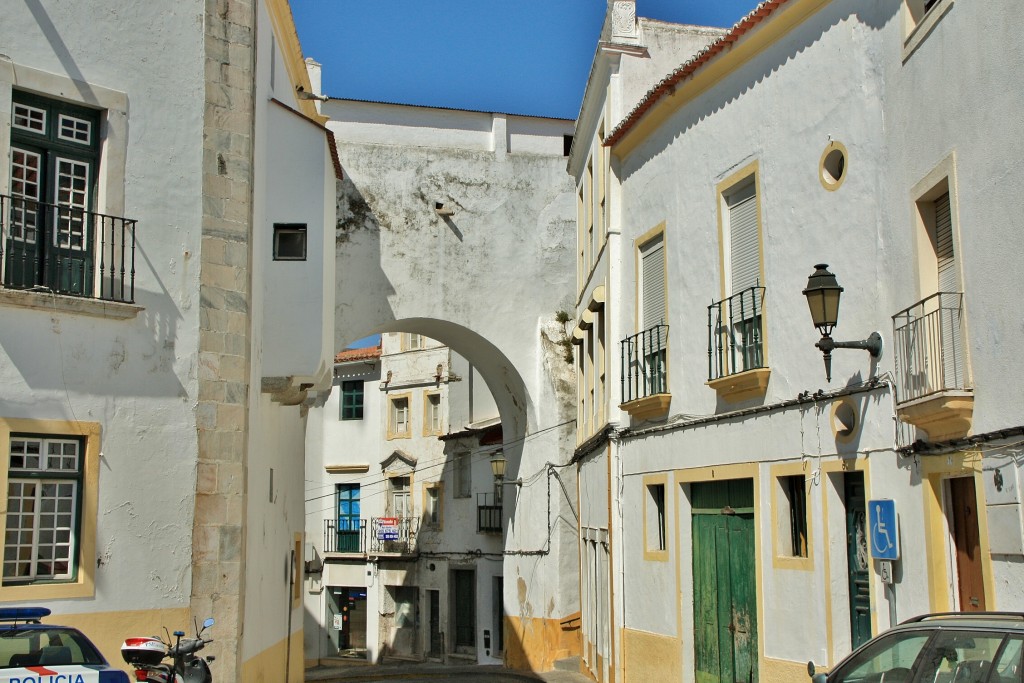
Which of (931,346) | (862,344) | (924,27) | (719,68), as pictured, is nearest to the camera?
(931,346)

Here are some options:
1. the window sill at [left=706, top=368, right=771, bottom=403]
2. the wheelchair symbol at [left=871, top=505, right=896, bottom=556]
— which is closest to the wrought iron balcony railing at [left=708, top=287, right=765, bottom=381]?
the window sill at [left=706, top=368, right=771, bottom=403]

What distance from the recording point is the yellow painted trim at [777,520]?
10.7 m

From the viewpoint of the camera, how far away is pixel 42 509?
10789mm

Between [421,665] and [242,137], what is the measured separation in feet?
72.2

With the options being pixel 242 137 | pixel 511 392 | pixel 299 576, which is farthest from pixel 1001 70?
pixel 511 392

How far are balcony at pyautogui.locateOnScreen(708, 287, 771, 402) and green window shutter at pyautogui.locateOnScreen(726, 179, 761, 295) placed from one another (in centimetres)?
20

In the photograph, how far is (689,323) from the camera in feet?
44.0

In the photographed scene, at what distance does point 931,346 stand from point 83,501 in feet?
25.0

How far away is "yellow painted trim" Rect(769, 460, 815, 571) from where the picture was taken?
10.7m

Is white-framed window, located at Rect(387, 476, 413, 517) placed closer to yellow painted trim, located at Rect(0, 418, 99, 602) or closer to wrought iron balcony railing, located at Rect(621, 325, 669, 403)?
wrought iron balcony railing, located at Rect(621, 325, 669, 403)

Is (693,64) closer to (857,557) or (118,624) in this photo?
(857,557)

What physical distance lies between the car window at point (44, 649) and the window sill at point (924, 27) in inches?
298

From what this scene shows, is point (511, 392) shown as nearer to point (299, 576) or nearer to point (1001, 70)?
point (299, 576)

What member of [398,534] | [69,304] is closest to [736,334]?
[69,304]
